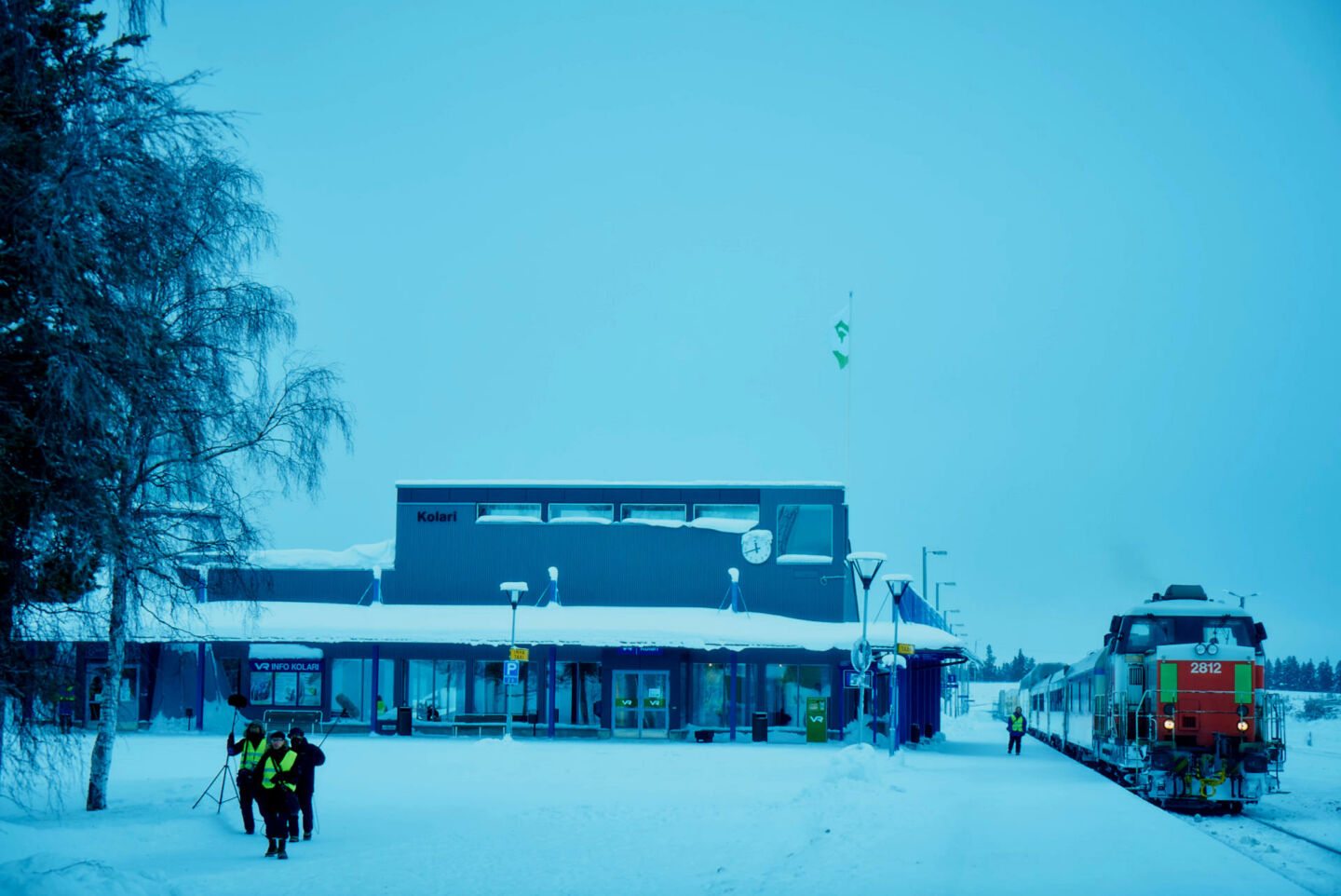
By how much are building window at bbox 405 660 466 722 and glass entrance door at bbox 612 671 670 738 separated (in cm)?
494

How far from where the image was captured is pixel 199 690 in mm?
38656

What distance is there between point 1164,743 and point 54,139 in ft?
61.1

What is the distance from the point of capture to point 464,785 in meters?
22.3

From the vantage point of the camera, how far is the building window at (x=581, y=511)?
42469mm

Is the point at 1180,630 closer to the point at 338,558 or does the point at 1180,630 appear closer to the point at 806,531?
the point at 806,531

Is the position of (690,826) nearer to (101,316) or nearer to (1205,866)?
(1205,866)

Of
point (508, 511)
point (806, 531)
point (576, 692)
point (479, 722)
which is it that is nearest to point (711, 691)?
point (576, 692)

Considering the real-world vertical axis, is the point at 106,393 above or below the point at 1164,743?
above

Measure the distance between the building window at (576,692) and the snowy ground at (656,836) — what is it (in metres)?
13.4

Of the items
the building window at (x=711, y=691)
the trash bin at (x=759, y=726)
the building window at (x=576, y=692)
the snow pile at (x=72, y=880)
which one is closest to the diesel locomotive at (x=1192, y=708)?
the trash bin at (x=759, y=726)

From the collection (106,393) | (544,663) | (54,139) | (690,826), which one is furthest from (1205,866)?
(544,663)

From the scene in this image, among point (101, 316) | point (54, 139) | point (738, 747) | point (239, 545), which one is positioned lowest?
point (738, 747)

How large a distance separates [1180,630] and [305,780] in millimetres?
16711

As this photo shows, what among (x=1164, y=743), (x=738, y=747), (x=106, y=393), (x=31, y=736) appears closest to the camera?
(x=106, y=393)
